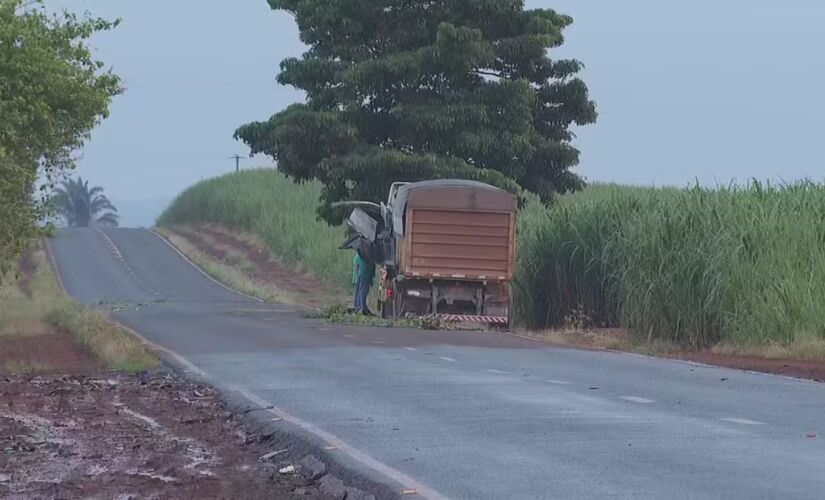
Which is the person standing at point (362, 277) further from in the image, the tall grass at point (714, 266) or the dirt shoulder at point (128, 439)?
the dirt shoulder at point (128, 439)

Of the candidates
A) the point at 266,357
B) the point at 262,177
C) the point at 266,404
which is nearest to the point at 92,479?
the point at 266,404

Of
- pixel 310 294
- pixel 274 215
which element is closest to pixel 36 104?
pixel 310 294

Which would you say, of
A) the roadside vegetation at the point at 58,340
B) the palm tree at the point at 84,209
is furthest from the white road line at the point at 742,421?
the palm tree at the point at 84,209

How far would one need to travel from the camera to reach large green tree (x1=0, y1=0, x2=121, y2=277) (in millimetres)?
25453

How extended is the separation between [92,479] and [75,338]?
17202 mm

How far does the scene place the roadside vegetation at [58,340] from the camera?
22484mm

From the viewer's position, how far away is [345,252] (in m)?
59.0

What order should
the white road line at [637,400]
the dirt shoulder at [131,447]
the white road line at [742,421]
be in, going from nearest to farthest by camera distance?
the dirt shoulder at [131,447] < the white road line at [742,421] < the white road line at [637,400]

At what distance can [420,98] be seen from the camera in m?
43.2

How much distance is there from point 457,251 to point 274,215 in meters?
44.4

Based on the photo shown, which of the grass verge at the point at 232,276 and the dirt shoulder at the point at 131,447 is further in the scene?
the grass verge at the point at 232,276

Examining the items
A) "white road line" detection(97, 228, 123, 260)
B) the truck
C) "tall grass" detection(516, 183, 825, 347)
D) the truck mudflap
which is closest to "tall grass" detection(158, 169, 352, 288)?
"white road line" detection(97, 228, 123, 260)

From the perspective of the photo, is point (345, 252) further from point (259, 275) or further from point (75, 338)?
point (75, 338)

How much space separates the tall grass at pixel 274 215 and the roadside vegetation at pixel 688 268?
18.1 meters
